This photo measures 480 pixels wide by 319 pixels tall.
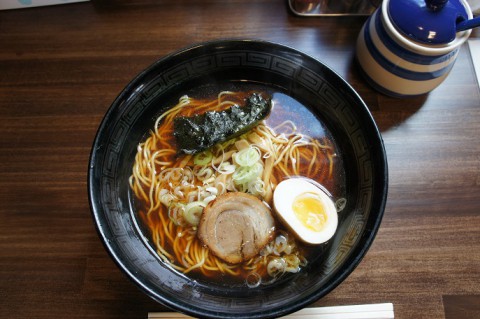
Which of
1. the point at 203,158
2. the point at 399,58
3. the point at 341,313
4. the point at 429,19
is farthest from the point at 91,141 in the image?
the point at 429,19

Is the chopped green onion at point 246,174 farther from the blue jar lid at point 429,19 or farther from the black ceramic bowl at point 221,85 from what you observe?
the blue jar lid at point 429,19

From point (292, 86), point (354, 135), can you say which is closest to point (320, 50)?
point (292, 86)

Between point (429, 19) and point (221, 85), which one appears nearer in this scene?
point (429, 19)

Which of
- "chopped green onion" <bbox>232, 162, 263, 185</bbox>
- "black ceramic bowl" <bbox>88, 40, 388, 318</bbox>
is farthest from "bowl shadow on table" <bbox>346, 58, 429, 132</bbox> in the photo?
"chopped green onion" <bbox>232, 162, 263, 185</bbox>

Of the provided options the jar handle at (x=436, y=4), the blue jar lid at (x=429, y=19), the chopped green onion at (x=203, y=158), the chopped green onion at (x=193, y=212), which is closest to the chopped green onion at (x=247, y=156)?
the chopped green onion at (x=203, y=158)

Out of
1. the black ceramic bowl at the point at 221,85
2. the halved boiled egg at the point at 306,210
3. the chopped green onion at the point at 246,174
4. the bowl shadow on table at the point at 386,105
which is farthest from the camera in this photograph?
the bowl shadow on table at the point at 386,105

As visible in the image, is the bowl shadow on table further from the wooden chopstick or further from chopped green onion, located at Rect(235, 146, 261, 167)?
the wooden chopstick

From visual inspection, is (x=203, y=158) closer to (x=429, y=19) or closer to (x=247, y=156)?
(x=247, y=156)
